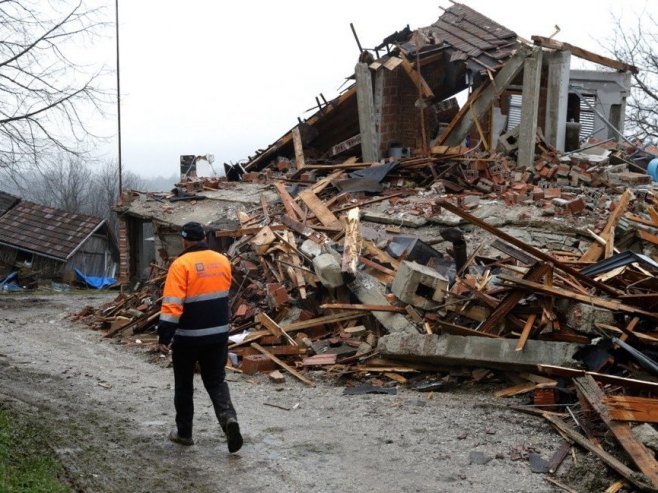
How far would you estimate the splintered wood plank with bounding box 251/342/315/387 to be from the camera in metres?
8.68

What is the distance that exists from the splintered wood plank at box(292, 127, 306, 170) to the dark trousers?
13.3 meters

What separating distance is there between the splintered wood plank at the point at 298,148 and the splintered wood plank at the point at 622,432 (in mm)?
13445

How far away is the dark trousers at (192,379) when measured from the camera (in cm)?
592

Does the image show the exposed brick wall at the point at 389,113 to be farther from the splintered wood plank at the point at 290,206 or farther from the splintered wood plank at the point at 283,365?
the splintered wood plank at the point at 283,365

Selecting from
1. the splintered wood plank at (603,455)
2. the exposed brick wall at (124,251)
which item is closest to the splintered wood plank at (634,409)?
the splintered wood plank at (603,455)

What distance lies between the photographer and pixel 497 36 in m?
18.4

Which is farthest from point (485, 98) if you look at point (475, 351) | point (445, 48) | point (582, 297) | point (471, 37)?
point (582, 297)

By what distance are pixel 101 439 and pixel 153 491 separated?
125cm

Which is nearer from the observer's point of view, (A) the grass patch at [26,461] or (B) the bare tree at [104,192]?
(A) the grass patch at [26,461]

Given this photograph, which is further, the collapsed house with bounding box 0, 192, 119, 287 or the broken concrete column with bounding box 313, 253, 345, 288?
the collapsed house with bounding box 0, 192, 119, 287

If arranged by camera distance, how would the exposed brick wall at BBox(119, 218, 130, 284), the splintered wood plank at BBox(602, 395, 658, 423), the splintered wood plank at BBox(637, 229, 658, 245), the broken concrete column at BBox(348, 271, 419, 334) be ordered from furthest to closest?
1. the exposed brick wall at BBox(119, 218, 130, 284)
2. the splintered wood plank at BBox(637, 229, 658, 245)
3. the broken concrete column at BBox(348, 271, 419, 334)
4. the splintered wood plank at BBox(602, 395, 658, 423)

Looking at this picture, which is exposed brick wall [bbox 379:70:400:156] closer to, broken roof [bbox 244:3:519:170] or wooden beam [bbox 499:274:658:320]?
broken roof [bbox 244:3:519:170]

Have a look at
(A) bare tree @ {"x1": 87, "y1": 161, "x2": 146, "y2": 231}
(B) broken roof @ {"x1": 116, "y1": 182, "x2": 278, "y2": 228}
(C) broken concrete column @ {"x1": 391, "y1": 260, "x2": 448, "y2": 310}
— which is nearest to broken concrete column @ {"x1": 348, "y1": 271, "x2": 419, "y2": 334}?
(C) broken concrete column @ {"x1": 391, "y1": 260, "x2": 448, "y2": 310}

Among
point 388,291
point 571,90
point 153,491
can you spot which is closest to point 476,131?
point 571,90
